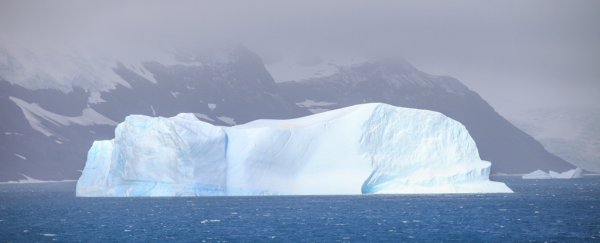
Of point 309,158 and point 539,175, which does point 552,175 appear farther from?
point 309,158

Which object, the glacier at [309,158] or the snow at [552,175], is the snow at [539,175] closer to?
the snow at [552,175]

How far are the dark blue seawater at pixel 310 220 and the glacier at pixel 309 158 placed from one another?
1666 millimetres

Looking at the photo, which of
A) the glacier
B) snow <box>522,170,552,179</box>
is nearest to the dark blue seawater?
the glacier

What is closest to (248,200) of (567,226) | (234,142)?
(234,142)

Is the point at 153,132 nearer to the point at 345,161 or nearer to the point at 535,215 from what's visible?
the point at 345,161

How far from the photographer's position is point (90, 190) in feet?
260

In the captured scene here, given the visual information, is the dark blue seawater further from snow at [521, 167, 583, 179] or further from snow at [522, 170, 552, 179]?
snow at [522, 170, 552, 179]

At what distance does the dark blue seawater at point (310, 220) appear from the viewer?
44.8 m

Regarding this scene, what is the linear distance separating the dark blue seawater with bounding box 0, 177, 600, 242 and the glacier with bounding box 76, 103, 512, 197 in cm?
167

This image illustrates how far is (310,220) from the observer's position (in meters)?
54.6

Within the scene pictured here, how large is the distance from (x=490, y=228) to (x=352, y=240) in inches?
403

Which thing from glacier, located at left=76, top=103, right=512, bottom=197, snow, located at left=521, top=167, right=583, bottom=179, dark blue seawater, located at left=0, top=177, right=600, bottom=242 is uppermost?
snow, located at left=521, top=167, right=583, bottom=179

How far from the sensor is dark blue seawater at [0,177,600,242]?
147 feet

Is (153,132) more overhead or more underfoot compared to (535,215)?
more overhead
